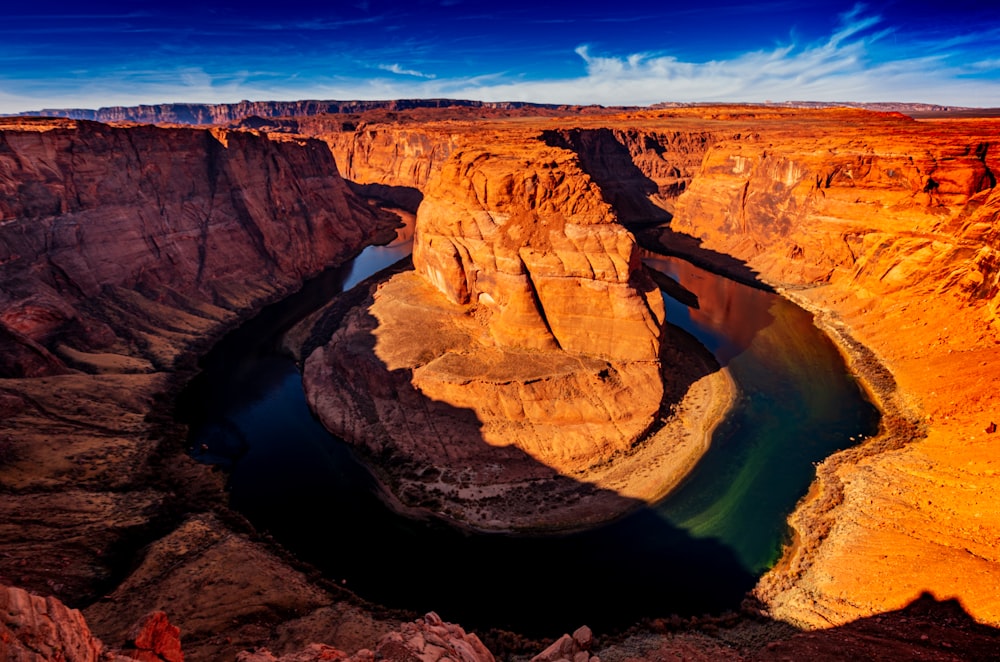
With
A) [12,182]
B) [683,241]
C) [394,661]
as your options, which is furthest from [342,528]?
[683,241]

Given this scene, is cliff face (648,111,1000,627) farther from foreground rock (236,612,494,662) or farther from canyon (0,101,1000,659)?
foreground rock (236,612,494,662)

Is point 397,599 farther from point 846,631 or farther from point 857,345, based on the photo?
point 857,345

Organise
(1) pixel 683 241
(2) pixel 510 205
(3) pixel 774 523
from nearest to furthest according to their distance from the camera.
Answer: (3) pixel 774 523 < (2) pixel 510 205 < (1) pixel 683 241

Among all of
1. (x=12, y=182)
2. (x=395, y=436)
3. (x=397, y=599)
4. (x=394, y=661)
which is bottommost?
(x=397, y=599)

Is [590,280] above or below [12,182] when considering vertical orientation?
below

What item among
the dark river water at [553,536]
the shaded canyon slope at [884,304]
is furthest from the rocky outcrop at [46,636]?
the shaded canyon slope at [884,304]

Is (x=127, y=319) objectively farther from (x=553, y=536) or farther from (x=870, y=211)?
(x=870, y=211)

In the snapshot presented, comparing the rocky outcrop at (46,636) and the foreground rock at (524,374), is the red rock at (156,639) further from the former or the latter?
the foreground rock at (524,374)
